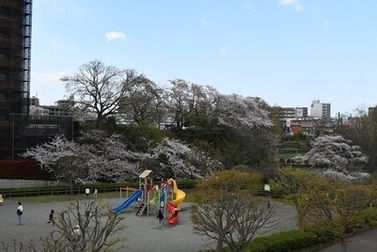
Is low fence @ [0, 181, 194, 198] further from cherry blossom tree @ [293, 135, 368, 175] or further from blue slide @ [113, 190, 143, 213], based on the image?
cherry blossom tree @ [293, 135, 368, 175]

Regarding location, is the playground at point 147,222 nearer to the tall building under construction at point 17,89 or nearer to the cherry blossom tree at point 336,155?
the cherry blossom tree at point 336,155

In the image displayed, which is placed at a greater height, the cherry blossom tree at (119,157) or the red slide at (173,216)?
the cherry blossom tree at (119,157)

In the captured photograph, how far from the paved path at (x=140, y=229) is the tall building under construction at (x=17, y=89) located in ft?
44.2

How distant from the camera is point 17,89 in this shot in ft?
146

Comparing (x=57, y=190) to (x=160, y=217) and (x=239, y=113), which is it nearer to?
(x=160, y=217)

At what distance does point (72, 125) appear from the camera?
148ft

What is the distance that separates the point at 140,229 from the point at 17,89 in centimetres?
2820

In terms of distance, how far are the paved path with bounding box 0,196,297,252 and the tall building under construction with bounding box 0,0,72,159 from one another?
1346 cm

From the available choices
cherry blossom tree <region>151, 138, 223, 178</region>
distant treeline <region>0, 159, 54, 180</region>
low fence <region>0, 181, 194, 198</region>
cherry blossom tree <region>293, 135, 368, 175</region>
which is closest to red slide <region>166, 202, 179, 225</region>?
low fence <region>0, 181, 194, 198</region>

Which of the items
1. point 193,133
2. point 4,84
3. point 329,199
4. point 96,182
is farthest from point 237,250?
point 4,84

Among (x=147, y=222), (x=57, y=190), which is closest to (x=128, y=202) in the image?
(x=147, y=222)

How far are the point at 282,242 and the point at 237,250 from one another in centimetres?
430

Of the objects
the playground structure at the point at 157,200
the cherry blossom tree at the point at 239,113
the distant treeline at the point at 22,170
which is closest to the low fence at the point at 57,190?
the distant treeline at the point at 22,170

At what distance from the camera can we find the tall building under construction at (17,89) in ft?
139
